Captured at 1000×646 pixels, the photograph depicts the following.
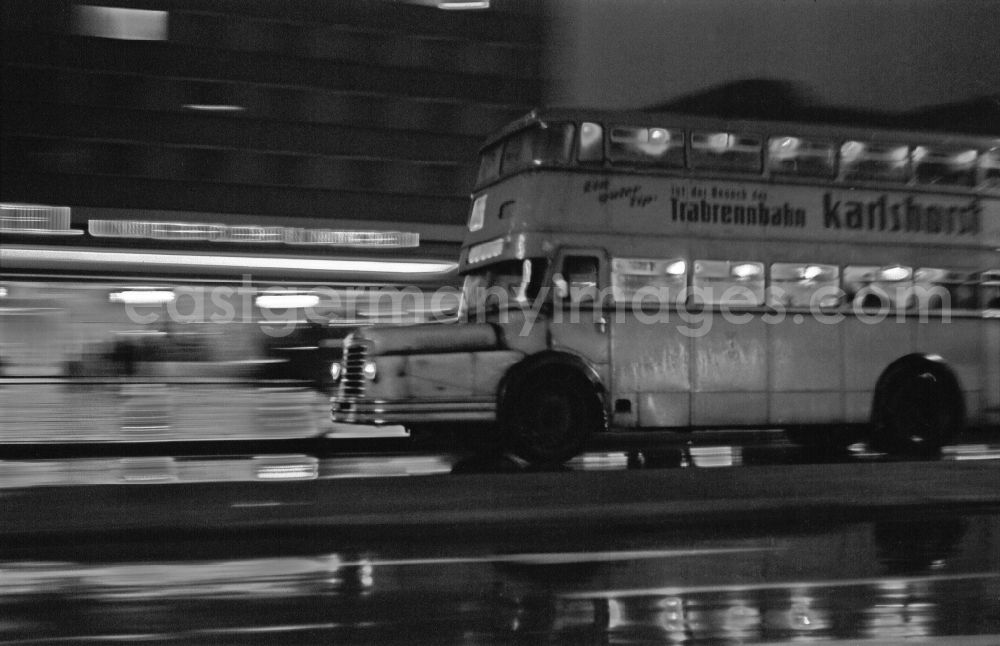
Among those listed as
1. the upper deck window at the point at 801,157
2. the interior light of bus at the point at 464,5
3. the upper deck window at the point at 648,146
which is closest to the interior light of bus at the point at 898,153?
the upper deck window at the point at 801,157

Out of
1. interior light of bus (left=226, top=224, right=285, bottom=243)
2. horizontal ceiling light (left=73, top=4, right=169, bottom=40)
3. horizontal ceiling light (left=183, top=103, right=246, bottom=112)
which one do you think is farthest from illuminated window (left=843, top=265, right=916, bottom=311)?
horizontal ceiling light (left=183, top=103, right=246, bottom=112)

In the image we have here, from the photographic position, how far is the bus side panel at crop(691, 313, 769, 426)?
10656 mm

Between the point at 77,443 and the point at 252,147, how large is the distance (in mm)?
27235

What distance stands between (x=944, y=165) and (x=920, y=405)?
269 centimetres

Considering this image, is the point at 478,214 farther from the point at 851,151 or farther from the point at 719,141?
the point at 851,151

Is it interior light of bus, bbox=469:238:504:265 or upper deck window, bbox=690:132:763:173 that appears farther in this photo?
upper deck window, bbox=690:132:763:173

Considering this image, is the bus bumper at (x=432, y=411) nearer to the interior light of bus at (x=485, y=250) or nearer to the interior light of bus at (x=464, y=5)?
the interior light of bus at (x=485, y=250)

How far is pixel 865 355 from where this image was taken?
11125 millimetres

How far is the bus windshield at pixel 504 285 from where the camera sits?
10148 mm

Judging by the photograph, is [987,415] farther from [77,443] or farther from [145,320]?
[145,320]

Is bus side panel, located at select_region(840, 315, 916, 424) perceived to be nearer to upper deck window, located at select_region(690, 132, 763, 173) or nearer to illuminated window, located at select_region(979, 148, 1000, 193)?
illuminated window, located at select_region(979, 148, 1000, 193)

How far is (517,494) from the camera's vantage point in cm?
782

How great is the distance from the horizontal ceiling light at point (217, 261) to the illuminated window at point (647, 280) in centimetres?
1032

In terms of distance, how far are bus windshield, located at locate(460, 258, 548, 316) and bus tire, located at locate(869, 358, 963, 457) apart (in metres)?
4.08
